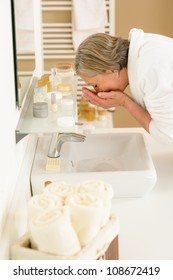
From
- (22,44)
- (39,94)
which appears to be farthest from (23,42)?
(39,94)

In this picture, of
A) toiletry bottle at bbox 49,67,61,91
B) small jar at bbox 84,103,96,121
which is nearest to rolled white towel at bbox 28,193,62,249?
toiletry bottle at bbox 49,67,61,91

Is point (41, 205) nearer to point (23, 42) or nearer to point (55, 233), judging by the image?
point (55, 233)

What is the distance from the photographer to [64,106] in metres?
2.07

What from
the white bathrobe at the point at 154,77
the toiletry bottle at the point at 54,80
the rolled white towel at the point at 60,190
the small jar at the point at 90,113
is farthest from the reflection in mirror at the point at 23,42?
the small jar at the point at 90,113

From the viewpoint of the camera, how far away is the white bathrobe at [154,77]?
1.96 m

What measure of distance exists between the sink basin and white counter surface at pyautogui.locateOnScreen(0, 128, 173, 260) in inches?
2.5

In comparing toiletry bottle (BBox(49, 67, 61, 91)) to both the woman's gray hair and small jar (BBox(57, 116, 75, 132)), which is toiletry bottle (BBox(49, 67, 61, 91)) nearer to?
the woman's gray hair

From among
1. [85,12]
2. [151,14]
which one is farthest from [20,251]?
[151,14]

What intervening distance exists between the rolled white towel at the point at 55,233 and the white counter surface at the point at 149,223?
408 millimetres

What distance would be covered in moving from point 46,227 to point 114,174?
75 centimetres

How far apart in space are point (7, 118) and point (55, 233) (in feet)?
1.66

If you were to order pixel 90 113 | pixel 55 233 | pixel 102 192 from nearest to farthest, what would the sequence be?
pixel 55 233 < pixel 102 192 < pixel 90 113

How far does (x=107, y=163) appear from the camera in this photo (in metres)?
2.22
